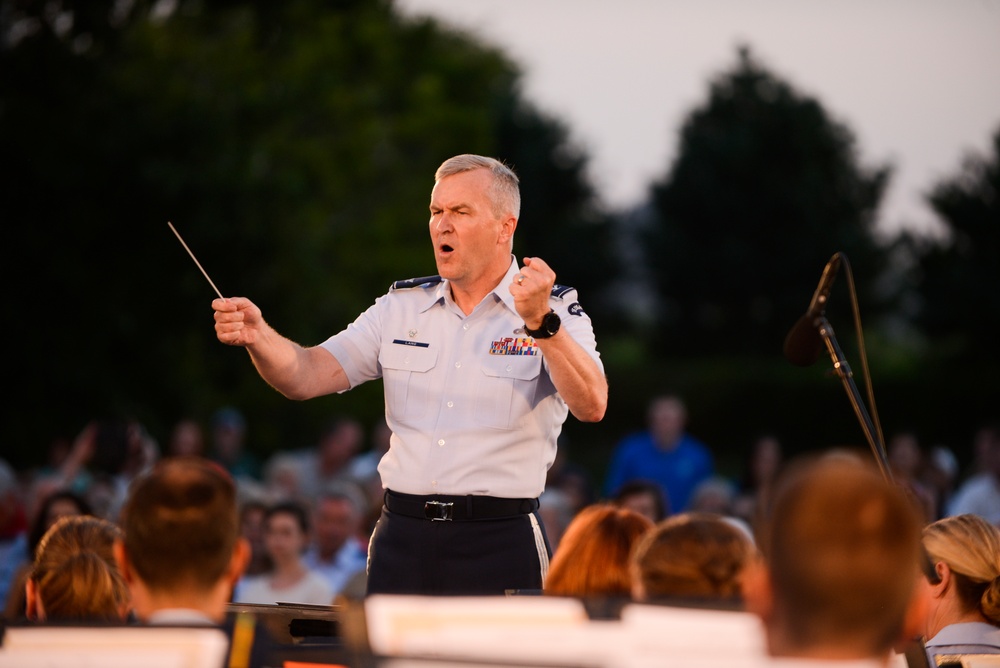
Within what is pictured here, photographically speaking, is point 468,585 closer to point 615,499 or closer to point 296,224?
point 615,499

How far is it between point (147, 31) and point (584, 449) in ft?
51.5

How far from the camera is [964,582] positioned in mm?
4059

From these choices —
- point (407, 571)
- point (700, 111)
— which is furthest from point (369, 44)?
point (407, 571)

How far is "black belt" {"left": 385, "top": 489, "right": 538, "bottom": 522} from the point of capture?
4203mm

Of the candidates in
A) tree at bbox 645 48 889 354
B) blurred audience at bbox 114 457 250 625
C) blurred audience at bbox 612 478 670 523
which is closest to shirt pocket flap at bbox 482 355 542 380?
blurred audience at bbox 114 457 250 625

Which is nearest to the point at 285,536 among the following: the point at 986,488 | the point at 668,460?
the point at 668,460

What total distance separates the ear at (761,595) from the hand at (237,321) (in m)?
2.09

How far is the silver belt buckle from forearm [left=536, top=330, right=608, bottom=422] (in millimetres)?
526

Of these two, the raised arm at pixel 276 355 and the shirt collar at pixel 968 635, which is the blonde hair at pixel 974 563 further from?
the raised arm at pixel 276 355

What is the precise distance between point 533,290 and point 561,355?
0.82 feet

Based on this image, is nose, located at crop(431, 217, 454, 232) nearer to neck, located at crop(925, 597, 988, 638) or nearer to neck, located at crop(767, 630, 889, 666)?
neck, located at crop(925, 597, 988, 638)

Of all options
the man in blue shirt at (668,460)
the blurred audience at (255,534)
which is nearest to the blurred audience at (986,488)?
the man in blue shirt at (668,460)

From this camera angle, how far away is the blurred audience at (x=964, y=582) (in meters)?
3.99

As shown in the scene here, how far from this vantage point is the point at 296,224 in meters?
21.8
